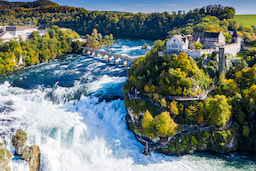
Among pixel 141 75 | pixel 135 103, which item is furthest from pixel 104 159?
pixel 141 75

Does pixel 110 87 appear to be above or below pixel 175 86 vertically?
below

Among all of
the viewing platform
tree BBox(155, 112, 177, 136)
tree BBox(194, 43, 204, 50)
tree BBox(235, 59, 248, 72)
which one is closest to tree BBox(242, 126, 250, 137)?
tree BBox(155, 112, 177, 136)

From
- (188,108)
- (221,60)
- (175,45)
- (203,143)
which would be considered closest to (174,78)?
(188,108)

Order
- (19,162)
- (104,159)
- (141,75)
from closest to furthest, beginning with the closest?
1. (19,162)
2. (104,159)
3. (141,75)

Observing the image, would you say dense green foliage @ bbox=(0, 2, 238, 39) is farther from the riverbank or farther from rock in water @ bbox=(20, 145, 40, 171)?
rock in water @ bbox=(20, 145, 40, 171)

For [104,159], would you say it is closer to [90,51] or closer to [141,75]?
[141,75]

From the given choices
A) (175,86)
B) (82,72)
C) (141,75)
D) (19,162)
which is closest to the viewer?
(19,162)

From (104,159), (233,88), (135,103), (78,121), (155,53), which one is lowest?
(104,159)

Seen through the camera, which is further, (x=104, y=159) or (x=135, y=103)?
(x=135, y=103)
